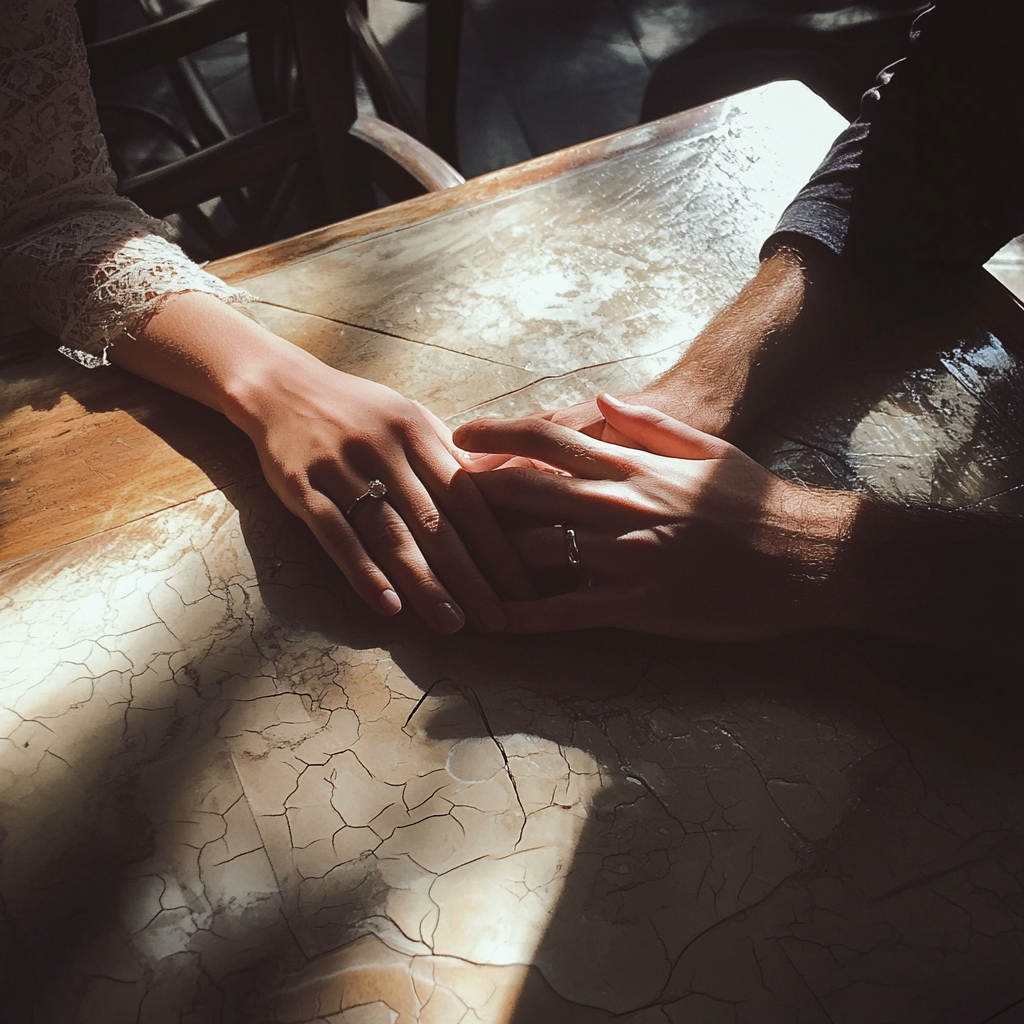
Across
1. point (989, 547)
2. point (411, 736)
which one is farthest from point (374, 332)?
point (989, 547)

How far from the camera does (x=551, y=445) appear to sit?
0.86m

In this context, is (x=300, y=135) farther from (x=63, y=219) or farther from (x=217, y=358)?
(x=217, y=358)

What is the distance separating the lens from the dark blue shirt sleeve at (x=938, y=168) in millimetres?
1025

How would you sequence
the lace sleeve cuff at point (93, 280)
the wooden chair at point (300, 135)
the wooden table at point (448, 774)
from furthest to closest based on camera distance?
the wooden chair at point (300, 135) → the lace sleeve cuff at point (93, 280) → the wooden table at point (448, 774)

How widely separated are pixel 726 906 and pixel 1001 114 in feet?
3.33

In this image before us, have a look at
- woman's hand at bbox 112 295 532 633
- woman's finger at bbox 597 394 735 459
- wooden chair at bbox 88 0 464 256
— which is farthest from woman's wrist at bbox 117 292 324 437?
wooden chair at bbox 88 0 464 256

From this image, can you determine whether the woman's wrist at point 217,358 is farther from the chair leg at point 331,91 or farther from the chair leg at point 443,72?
the chair leg at point 443,72

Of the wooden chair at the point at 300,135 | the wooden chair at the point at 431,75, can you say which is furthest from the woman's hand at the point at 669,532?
the wooden chair at the point at 431,75

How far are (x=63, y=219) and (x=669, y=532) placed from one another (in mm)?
889

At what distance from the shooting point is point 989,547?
0.83m

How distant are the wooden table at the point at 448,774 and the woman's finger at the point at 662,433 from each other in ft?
0.42

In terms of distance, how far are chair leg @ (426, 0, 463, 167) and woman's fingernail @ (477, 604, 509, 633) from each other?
1.69m

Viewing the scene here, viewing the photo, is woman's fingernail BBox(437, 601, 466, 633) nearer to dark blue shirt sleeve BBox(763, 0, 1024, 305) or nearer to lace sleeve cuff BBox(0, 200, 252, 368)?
lace sleeve cuff BBox(0, 200, 252, 368)

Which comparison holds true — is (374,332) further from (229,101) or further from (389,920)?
(229,101)
